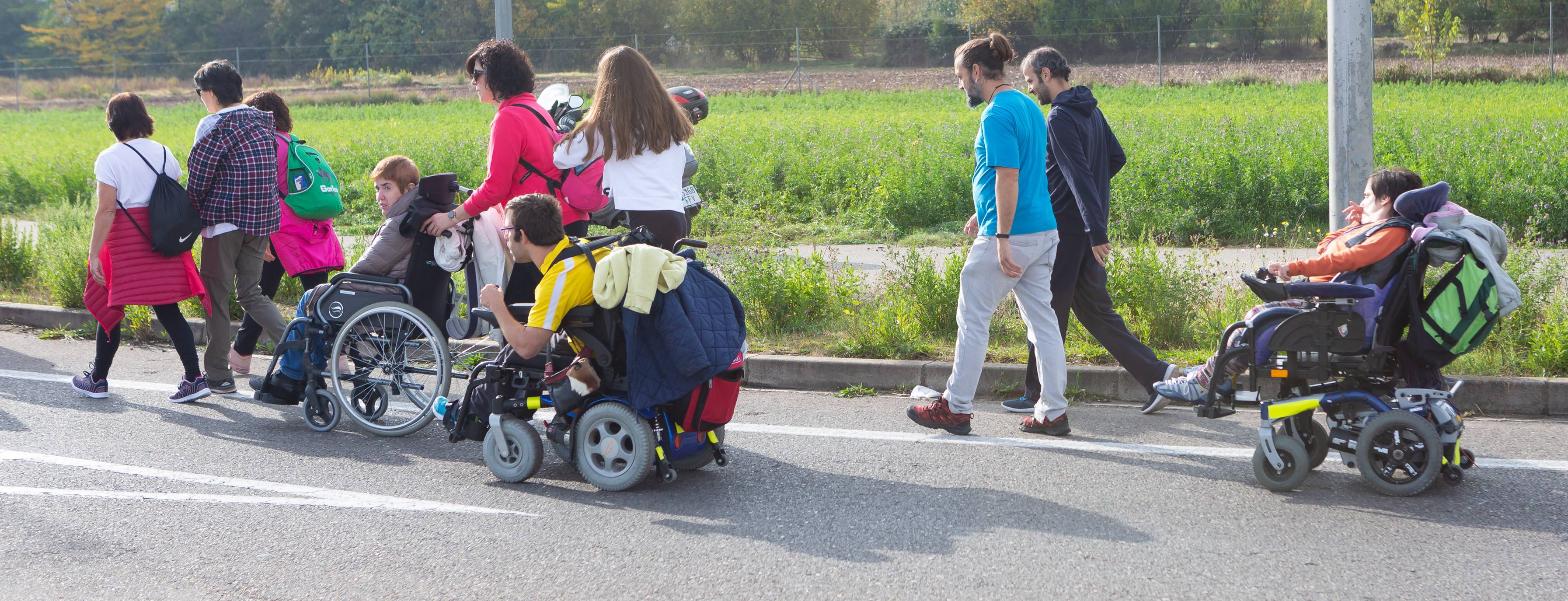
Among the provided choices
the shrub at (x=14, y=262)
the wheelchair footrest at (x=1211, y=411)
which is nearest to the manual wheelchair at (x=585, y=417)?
the wheelchair footrest at (x=1211, y=411)

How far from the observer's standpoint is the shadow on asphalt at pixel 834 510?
4.20 m

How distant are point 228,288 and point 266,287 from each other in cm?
44

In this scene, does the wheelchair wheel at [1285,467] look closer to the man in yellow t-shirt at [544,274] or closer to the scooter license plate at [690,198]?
the man in yellow t-shirt at [544,274]

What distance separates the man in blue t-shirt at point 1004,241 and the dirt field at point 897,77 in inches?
1275

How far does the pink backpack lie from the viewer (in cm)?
589

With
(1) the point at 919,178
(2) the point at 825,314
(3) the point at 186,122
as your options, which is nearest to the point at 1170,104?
(1) the point at 919,178

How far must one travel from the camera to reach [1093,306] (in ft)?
19.4

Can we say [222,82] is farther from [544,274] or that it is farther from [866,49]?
[866,49]

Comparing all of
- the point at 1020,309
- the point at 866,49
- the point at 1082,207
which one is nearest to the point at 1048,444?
the point at 1020,309

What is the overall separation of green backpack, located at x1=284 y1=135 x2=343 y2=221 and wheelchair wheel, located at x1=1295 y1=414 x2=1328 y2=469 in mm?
4763

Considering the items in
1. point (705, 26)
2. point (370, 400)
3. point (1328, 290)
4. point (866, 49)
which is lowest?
point (370, 400)

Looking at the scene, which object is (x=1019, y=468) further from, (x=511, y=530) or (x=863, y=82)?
(x=863, y=82)

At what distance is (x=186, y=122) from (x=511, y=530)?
125ft

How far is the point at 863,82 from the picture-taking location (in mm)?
46594
